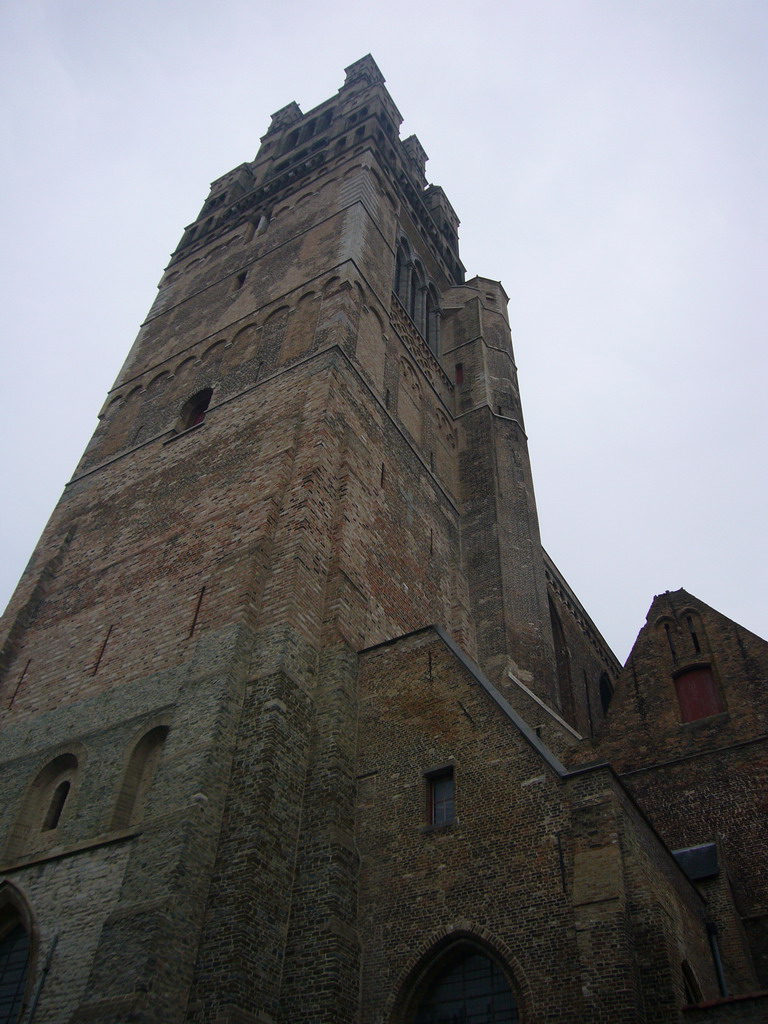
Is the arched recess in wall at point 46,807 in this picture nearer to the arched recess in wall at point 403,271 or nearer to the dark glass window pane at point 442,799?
the dark glass window pane at point 442,799

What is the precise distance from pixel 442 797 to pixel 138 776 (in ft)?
13.6

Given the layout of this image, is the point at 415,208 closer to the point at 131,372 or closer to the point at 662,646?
the point at 131,372

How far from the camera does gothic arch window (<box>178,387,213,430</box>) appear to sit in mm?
19672

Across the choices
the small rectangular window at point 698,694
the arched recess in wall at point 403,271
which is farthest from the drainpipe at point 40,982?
the arched recess in wall at point 403,271

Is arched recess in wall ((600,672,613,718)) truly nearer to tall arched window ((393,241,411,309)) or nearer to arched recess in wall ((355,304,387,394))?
arched recess in wall ((355,304,387,394))

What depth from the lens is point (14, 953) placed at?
10852mm

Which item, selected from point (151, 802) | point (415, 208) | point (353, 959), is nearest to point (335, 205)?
point (415, 208)

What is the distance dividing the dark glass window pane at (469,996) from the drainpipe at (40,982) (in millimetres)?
4227

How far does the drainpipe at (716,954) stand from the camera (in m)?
10.6

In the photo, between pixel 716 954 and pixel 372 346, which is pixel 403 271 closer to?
pixel 372 346

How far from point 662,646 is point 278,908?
8972mm

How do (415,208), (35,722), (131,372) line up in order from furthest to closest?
(415,208) < (131,372) < (35,722)

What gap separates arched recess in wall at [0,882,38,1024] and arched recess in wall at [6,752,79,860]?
799mm

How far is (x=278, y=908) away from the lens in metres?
10.1
